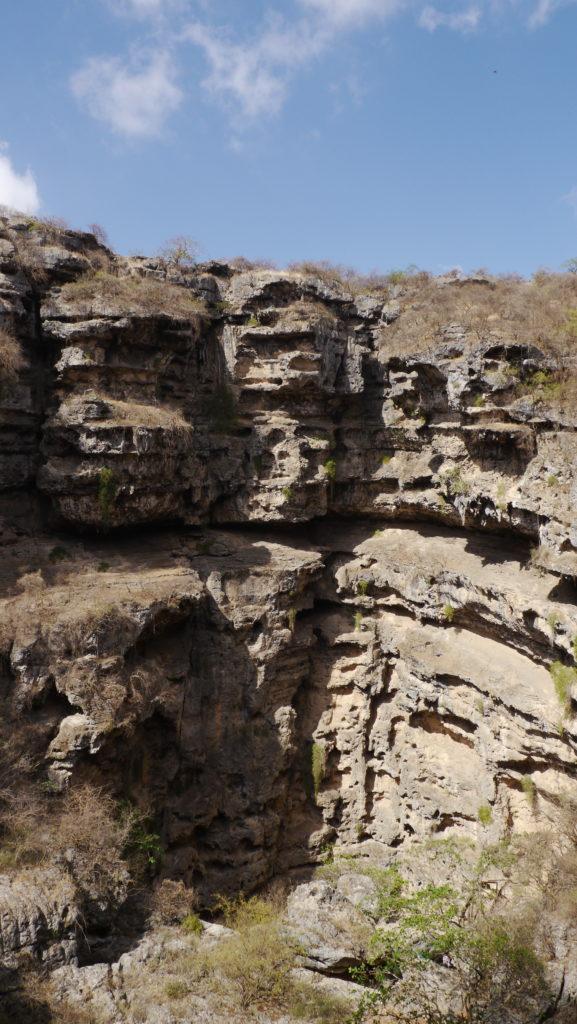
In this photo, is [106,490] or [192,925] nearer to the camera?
[192,925]

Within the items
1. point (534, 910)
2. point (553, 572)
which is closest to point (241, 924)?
point (534, 910)

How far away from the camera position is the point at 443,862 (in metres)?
15.8

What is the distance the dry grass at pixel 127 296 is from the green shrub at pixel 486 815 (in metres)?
16.4

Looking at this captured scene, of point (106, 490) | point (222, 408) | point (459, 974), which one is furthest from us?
point (222, 408)

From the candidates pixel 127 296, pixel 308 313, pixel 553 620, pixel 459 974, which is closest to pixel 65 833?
pixel 459 974

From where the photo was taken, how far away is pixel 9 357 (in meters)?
17.6

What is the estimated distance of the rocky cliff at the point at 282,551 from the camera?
15.4 meters

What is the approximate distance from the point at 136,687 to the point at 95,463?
650cm

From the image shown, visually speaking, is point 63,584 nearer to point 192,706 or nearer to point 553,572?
point 192,706

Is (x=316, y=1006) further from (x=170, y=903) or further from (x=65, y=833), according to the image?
(x=65, y=833)

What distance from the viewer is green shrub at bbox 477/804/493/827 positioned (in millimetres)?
15727

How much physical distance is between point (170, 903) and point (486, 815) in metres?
7.88

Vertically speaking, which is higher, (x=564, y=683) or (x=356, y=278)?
(x=356, y=278)

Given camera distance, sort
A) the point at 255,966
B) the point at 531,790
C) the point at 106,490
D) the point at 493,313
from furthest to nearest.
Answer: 1. the point at 493,313
2. the point at 106,490
3. the point at 531,790
4. the point at 255,966
